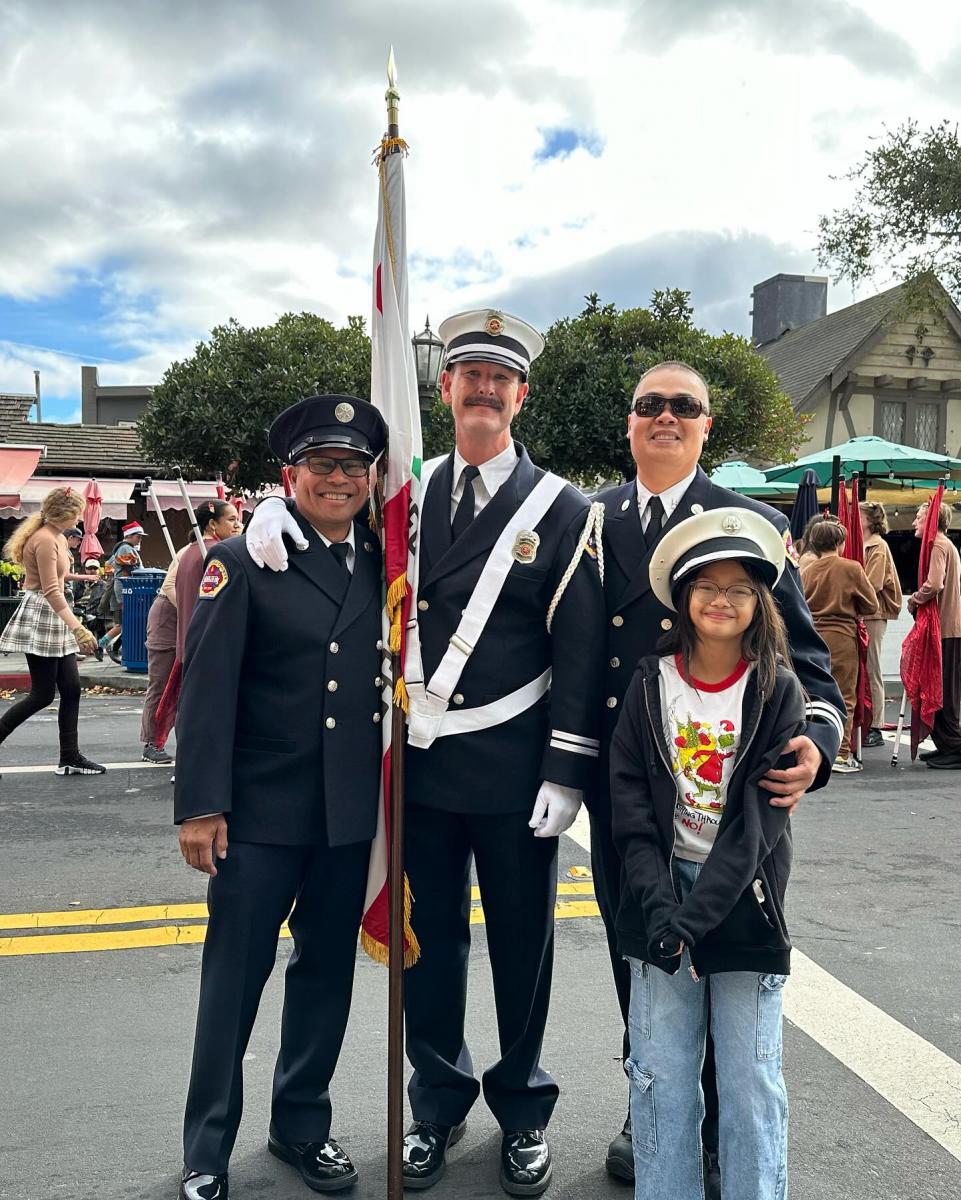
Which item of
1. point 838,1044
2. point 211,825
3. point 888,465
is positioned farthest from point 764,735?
point 888,465

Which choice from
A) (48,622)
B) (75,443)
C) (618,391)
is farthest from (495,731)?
(75,443)

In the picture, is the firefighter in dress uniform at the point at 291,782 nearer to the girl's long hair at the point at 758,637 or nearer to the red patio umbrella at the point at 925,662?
the girl's long hair at the point at 758,637

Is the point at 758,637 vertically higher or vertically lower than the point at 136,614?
higher

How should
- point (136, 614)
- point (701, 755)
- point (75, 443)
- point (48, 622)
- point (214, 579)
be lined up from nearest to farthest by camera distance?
point (701, 755)
point (214, 579)
point (48, 622)
point (136, 614)
point (75, 443)

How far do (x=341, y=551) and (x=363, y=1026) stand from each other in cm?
176

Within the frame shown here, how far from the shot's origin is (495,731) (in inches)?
115

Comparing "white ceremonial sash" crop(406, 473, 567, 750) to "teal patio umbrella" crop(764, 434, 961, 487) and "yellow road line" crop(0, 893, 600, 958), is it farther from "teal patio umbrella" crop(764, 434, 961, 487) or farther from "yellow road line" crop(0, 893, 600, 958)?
"teal patio umbrella" crop(764, 434, 961, 487)

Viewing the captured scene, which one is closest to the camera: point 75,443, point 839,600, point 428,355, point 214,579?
point 214,579

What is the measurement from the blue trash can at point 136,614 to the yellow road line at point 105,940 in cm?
879

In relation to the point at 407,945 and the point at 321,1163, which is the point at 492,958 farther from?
the point at 321,1163

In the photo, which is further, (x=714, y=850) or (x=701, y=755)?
(x=701, y=755)

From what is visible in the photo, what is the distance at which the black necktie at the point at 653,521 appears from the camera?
9.73ft

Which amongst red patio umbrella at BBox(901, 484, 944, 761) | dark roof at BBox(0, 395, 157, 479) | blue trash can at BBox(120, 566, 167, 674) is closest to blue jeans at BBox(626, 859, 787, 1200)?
red patio umbrella at BBox(901, 484, 944, 761)

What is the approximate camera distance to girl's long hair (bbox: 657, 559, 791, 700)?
98.3 inches
